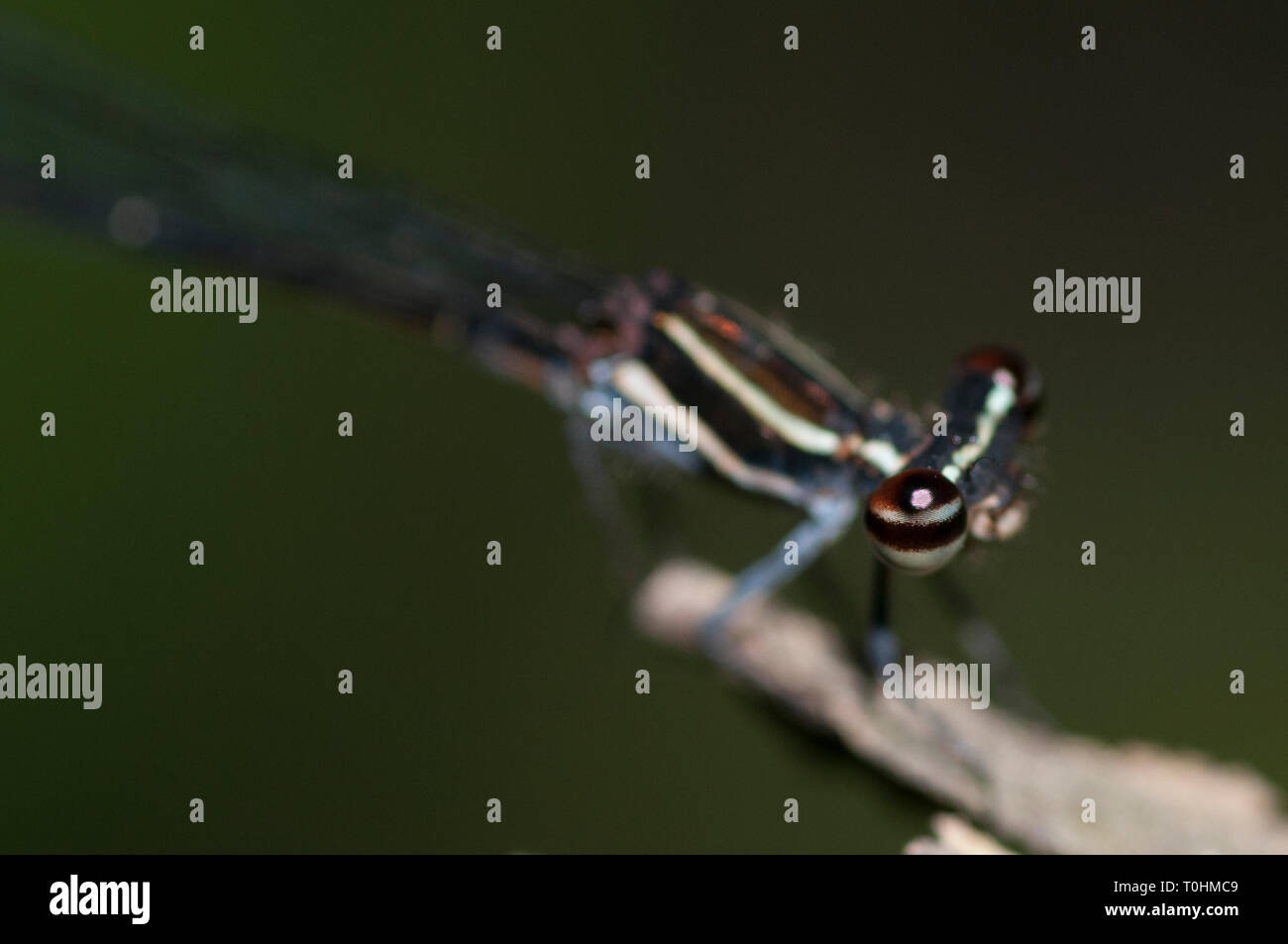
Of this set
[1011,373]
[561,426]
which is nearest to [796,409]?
[1011,373]

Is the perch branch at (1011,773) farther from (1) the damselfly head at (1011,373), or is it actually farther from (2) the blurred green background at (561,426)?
(1) the damselfly head at (1011,373)

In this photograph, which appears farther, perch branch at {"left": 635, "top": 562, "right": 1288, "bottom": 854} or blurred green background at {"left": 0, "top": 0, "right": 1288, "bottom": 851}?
blurred green background at {"left": 0, "top": 0, "right": 1288, "bottom": 851}

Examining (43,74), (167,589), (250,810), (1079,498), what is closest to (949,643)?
(1079,498)

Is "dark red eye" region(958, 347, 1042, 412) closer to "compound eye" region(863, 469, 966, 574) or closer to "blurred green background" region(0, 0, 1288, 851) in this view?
"blurred green background" region(0, 0, 1288, 851)

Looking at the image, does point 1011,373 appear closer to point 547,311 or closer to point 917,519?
point 917,519

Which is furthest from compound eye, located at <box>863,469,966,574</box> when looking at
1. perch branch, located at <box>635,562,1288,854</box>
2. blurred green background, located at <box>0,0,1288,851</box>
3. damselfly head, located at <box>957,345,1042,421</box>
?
damselfly head, located at <box>957,345,1042,421</box>

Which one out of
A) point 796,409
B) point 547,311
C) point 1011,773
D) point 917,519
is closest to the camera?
point 1011,773
